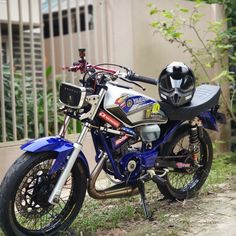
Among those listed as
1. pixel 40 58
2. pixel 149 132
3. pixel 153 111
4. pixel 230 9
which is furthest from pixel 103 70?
pixel 230 9

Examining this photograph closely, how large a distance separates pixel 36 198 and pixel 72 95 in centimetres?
87

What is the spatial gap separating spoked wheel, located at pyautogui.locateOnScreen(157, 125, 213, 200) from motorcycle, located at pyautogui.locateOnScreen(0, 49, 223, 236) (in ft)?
0.04

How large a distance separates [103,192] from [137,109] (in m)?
0.78

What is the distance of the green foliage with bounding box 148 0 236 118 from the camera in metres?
6.87

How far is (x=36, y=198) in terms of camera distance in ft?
12.4

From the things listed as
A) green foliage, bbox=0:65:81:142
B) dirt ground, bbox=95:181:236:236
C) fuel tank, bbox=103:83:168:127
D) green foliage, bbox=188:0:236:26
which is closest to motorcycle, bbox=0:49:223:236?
fuel tank, bbox=103:83:168:127

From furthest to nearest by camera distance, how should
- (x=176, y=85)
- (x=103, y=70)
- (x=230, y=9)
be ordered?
(x=230, y=9)
(x=176, y=85)
(x=103, y=70)

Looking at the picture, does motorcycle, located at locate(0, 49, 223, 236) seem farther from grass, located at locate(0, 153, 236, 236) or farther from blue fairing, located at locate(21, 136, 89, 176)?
grass, located at locate(0, 153, 236, 236)

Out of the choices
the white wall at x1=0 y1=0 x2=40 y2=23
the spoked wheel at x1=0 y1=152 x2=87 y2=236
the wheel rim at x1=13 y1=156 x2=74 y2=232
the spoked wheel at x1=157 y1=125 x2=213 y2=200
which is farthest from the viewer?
the white wall at x1=0 y1=0 x2=40 y2=23

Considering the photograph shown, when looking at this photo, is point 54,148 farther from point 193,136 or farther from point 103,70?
point 193,136

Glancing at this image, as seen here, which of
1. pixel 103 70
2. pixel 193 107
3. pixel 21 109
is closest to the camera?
pixel 103 70

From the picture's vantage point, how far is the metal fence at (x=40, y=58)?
18.5ft

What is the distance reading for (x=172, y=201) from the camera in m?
4.96

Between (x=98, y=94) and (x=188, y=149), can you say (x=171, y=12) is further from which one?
→ (x=98, y=94)
